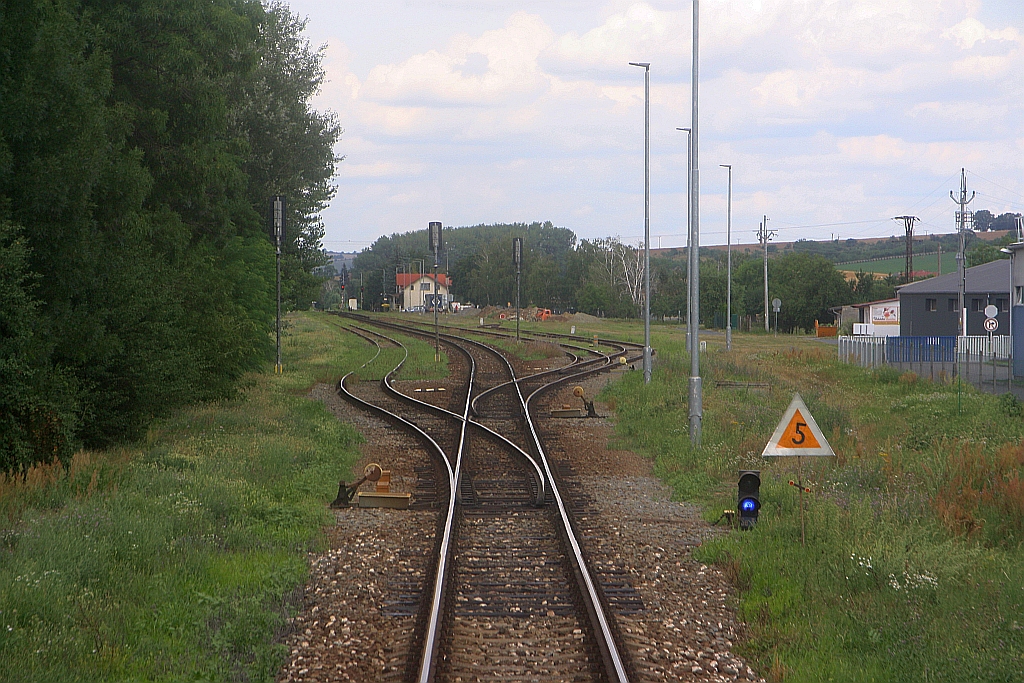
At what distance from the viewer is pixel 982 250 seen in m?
89.4

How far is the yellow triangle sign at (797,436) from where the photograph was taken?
33.6 ft

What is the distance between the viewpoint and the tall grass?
685 cm

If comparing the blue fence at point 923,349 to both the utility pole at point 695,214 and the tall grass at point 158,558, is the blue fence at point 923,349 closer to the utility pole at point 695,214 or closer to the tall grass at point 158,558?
the utility pole at point 695,214

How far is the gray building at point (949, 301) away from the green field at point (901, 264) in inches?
3861

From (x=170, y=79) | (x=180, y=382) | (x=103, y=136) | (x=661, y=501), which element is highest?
(x=170, y=79)

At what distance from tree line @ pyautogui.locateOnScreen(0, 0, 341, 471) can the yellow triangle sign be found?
9.51m

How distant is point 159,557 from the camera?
9078 millimetres

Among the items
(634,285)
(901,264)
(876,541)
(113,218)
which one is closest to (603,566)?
(876,541)

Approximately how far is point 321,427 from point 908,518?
12039 mm

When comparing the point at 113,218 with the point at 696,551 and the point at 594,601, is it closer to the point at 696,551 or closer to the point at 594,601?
the point at 696,551

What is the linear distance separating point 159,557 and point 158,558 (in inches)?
1.2

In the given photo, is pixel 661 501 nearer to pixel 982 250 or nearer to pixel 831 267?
pixel 831 267

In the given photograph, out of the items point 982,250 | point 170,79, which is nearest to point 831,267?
point 982,250

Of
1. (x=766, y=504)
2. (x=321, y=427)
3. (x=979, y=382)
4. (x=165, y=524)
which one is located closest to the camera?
(x=165, y=524)
